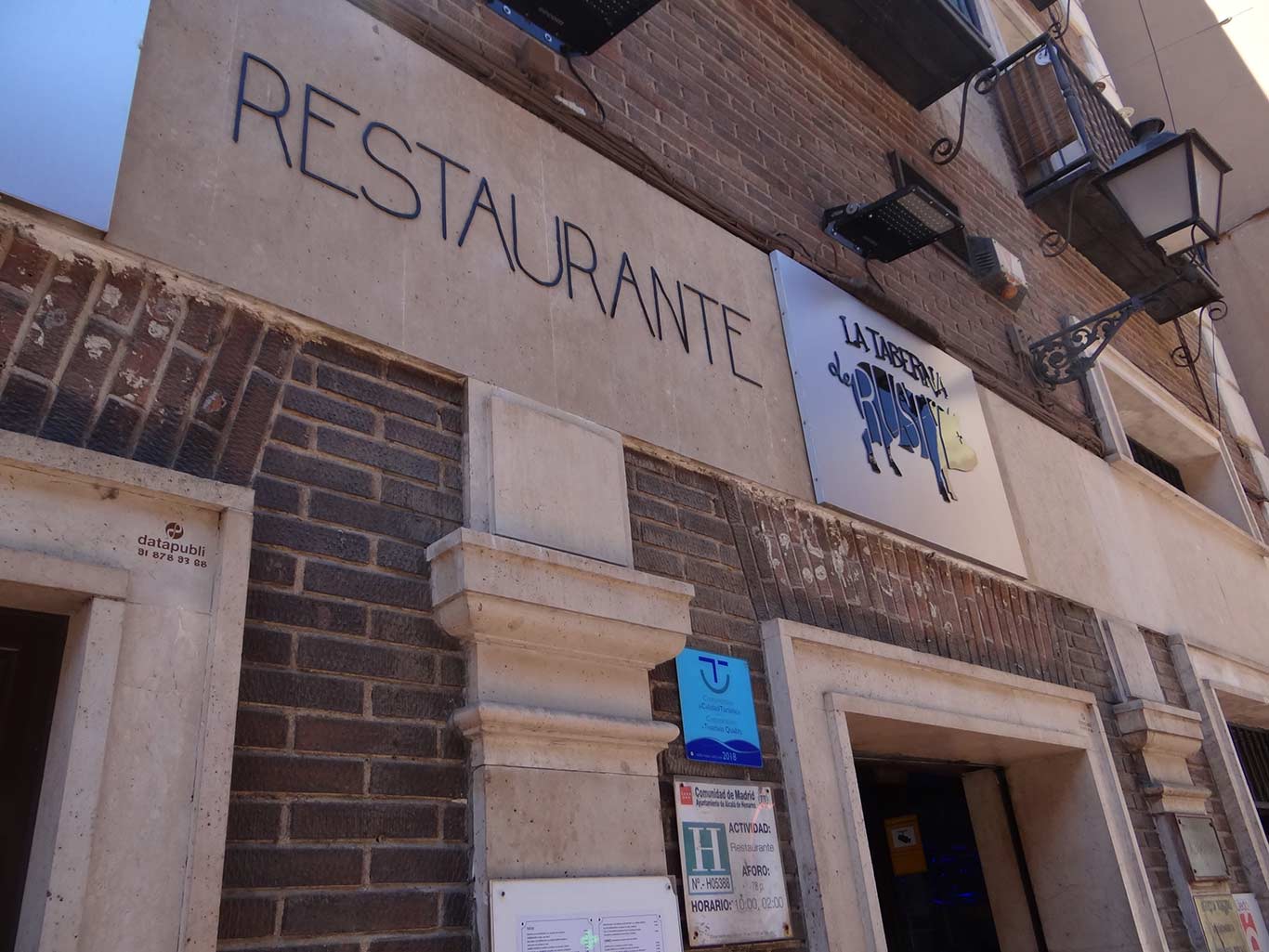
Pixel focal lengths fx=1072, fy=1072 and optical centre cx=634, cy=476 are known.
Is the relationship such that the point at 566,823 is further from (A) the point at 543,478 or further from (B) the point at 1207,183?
(B) the point at 1207,183

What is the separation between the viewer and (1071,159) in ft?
23.9

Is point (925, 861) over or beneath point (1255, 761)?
beneath

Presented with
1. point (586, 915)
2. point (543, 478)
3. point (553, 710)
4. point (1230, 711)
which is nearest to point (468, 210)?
point (543, 478)

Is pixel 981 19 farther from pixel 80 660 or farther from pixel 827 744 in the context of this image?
pixel 80 660

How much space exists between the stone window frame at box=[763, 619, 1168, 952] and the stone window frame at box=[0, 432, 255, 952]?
1.70 meters

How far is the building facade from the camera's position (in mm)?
1962

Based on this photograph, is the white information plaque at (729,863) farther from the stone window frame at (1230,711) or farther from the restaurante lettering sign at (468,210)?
the stone window frame at (1230,711)

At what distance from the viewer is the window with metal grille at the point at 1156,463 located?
25.3 feet

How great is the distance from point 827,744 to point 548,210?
72.7 inches

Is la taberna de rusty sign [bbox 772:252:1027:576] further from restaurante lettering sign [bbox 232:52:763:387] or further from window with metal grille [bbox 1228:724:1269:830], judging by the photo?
window with metal grille [bbox 1228:724:1269:830]

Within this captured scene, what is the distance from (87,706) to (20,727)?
6.6 inches

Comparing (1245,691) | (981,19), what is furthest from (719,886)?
(981,19)

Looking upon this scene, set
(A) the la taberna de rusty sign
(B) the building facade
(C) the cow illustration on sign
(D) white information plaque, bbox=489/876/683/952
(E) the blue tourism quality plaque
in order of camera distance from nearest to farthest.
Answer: (B) the building facade → (D) white information plaque, bbox=489/876/683/952 → (E) the blue tourism quality plaque → (A) the la taberna de rusty sign → (C) the cow illustration on sign

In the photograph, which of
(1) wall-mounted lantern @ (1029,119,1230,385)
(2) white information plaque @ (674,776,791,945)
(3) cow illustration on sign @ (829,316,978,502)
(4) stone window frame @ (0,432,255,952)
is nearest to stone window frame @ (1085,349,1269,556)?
(1) wall-mounted lantern @ (1029,119,1230,385)
